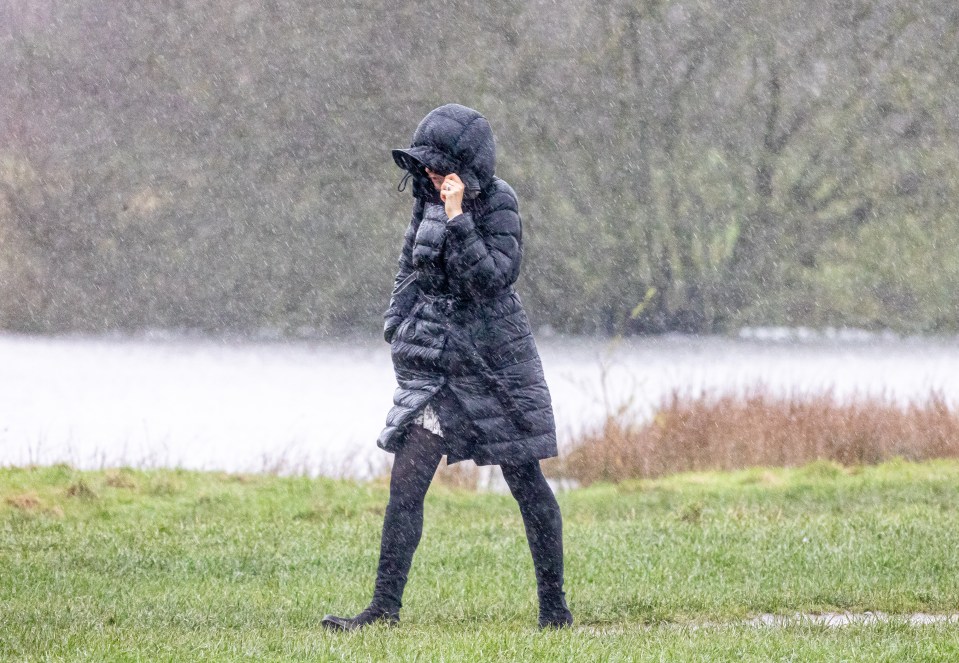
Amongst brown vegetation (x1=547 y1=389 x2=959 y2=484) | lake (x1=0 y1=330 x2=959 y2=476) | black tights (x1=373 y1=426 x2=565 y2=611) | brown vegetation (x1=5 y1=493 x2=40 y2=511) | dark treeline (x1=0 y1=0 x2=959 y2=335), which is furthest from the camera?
dark treeline (x1=0 y1=0 x2=959 y2=335)

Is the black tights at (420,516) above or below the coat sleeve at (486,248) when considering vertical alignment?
below

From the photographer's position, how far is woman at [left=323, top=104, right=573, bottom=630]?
5.33 m

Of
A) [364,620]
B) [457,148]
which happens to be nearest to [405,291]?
[457,148]

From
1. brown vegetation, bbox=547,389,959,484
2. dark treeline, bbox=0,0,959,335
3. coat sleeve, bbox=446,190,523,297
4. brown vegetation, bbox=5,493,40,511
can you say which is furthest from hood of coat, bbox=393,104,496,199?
dark treeline, bbox=0,0,959,335

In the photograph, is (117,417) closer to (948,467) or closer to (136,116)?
(948,467)

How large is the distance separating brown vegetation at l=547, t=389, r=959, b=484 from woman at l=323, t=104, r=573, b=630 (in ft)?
30.5

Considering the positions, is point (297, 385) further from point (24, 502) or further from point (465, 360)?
point (465, 360)

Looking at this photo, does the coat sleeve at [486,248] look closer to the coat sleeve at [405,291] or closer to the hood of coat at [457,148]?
the hood of coat at [457,148]

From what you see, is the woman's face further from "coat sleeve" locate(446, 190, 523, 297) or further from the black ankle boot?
the black ankle boot

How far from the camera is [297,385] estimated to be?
981 inches

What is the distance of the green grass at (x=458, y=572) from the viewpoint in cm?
524

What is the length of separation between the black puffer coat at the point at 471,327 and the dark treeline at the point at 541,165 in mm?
24168

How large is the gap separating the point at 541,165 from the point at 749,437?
16.4 m

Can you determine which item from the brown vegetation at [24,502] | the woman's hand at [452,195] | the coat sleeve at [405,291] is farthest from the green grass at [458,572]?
the woman's hand at [452,195]
